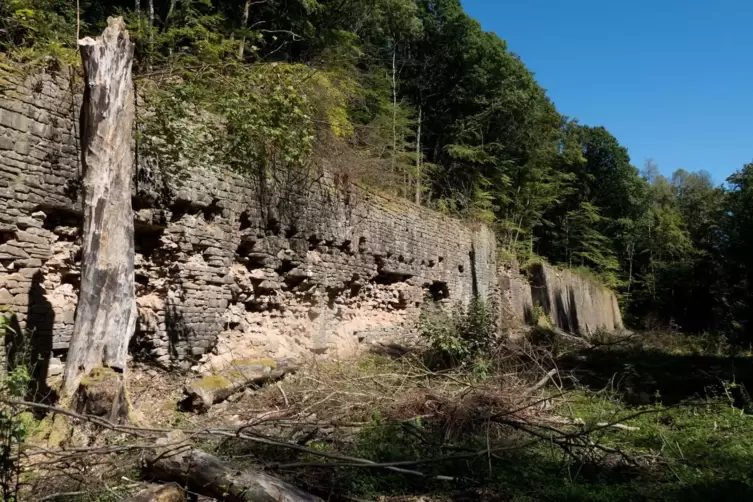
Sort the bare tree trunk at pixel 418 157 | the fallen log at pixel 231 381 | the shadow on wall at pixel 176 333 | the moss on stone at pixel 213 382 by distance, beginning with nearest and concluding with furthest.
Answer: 1. the fallen log at pixel 231 381
2. the moss on stone at pixel 213 382
3. the shadow on wall at pixel 176 333
4. the bare tree trunk at pixel 418 157

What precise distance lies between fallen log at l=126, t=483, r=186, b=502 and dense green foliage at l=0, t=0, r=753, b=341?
4.16 meters

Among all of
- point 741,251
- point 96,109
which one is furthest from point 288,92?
point 741,251

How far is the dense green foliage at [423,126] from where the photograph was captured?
757 centimetres

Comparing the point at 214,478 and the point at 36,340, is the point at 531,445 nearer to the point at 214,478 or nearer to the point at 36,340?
the point at 214,478

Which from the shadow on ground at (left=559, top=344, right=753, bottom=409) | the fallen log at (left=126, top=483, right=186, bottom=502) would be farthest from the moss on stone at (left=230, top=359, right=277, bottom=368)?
the shadow on ground at (left=559, top=344, right=753, bottom=409)

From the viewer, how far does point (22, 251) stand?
5.39m

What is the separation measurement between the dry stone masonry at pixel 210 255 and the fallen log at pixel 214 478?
2136 millimetres

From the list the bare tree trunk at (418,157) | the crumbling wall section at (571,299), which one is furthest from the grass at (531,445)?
the crumbling wall section at (571,299)

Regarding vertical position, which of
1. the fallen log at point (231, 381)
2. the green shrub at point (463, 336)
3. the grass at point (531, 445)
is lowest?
the grass at point (531, 445)

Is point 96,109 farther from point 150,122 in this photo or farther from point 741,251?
point 741,251

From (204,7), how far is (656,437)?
45.3ft

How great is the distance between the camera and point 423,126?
23203mm

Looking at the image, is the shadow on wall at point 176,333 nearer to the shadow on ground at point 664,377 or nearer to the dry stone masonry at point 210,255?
the dry stone masonry at point 210,255

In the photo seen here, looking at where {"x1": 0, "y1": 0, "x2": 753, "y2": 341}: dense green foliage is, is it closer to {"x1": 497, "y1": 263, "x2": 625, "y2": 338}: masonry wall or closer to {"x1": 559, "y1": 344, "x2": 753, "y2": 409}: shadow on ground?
{"x1": 497, "y1": 263, "x2": 625, "y2": 338}: masonry wall
